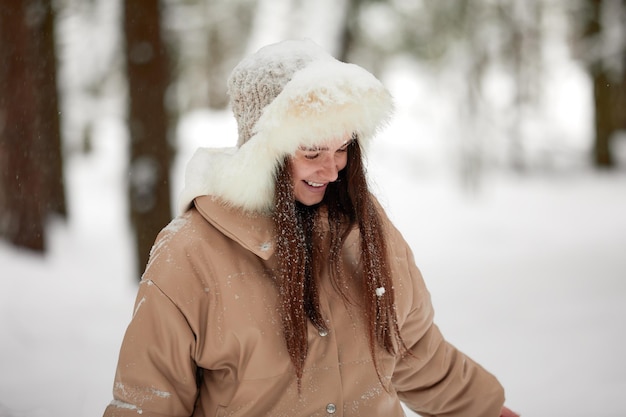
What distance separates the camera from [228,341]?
1974mm

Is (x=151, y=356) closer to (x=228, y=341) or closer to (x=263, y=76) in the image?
(x=228, y=341)

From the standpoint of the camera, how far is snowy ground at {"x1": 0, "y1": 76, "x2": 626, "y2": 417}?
4.41 metres

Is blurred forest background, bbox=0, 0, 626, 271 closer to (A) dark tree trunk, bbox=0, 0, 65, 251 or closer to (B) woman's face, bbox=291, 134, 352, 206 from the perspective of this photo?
(A) dark tree trunk, bbox=0, 0, 65, 251

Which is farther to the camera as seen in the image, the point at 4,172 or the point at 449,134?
the point at 449,134

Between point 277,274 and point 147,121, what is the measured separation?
517 centimetres

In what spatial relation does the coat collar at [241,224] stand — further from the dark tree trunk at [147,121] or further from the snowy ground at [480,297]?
the dark tree trunk at [147,121]


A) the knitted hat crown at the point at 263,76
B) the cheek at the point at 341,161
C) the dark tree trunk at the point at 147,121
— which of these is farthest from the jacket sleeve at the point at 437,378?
the dark tree trunk at the point at 147,121

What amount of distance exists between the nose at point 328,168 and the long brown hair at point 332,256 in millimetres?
111

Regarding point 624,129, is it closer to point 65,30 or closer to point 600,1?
point 600,1

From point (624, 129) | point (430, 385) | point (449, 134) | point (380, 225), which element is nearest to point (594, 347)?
point (430, 385)

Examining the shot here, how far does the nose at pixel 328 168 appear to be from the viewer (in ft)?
7.03

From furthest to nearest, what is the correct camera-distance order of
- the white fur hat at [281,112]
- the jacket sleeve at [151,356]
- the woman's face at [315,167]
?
the woman's face at [315,167] < the white fur hat at [281,112] < the jacket sleeve at [151,356]

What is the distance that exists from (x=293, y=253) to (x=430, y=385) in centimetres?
91

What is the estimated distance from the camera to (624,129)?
18.2 meters
